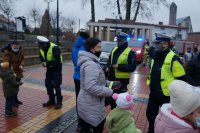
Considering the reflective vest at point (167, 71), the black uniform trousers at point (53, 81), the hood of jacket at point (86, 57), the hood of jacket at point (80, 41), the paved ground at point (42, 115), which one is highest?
the hood of jacket at point (80, 41)

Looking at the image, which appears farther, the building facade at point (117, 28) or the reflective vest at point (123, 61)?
the building facade at point (117, 28)

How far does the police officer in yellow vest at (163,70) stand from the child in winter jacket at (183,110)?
87.5 inches

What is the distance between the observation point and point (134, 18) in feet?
106

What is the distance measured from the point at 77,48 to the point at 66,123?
5.35ft

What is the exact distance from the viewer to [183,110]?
201cm

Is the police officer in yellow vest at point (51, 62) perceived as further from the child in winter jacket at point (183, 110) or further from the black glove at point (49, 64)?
the child in winter jacket at point (183, 110)

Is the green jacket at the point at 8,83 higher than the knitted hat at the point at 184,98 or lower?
lower

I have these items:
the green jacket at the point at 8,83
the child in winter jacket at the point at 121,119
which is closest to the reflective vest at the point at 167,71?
the child in winter jacket at the point at 121,119

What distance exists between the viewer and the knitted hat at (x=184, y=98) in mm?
1972

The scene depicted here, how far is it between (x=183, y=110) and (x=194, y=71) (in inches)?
128

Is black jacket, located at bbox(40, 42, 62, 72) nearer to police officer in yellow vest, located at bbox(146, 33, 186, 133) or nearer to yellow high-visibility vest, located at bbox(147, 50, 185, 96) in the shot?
police officer in yellow vest, located at bbox(146, 33, 186, 133)

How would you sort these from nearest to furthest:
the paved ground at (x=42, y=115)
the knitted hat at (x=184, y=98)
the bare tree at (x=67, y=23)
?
the knitted hat at (x=184, y=98)
the paved ground at (x=42, y=115)
the bare tree at (x=67, y=23)

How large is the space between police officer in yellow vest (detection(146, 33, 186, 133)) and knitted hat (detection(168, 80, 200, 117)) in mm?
2231

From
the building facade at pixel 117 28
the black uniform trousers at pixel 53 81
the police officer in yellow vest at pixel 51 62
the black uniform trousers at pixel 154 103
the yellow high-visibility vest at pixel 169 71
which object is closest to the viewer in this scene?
the yellow high-visibility vest at pixel 169 71
